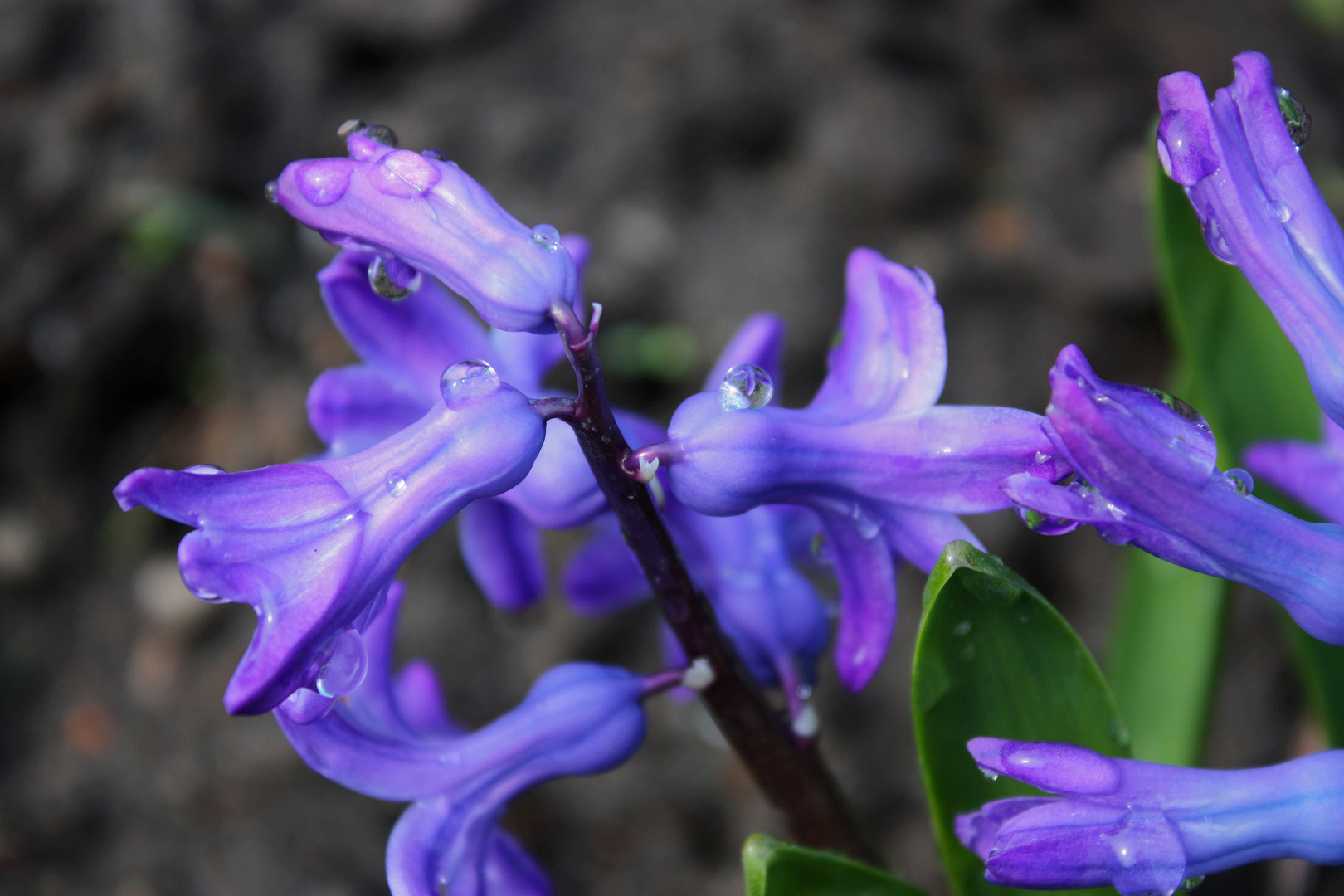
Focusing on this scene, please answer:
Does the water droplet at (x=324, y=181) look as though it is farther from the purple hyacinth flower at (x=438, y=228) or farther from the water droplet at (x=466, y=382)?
the water droplet at (x=466, y=382)

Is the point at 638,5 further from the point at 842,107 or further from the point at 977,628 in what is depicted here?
Result: the point at 977,628

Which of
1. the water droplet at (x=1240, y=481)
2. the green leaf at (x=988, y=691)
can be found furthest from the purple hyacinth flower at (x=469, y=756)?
the water droplet at (x=1240, y=481)

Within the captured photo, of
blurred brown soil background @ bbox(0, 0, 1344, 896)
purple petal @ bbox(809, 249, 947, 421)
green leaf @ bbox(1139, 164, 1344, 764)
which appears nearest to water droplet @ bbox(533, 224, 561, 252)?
purple petal @ bbox(809, 249, 947, 421)

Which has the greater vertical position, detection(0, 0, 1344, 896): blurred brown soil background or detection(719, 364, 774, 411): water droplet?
detection(719, 364, 774, 411): water droplet

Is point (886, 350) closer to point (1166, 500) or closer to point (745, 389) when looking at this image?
point (745, 389)

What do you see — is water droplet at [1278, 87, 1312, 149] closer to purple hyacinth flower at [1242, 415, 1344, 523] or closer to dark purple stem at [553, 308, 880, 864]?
purple hyacinth flower at [1242, 415, 1344, 523]

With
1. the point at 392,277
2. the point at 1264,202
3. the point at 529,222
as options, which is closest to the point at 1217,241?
the point at 1264,202

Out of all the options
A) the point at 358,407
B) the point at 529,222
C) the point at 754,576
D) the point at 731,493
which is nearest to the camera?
the point at 731,493
